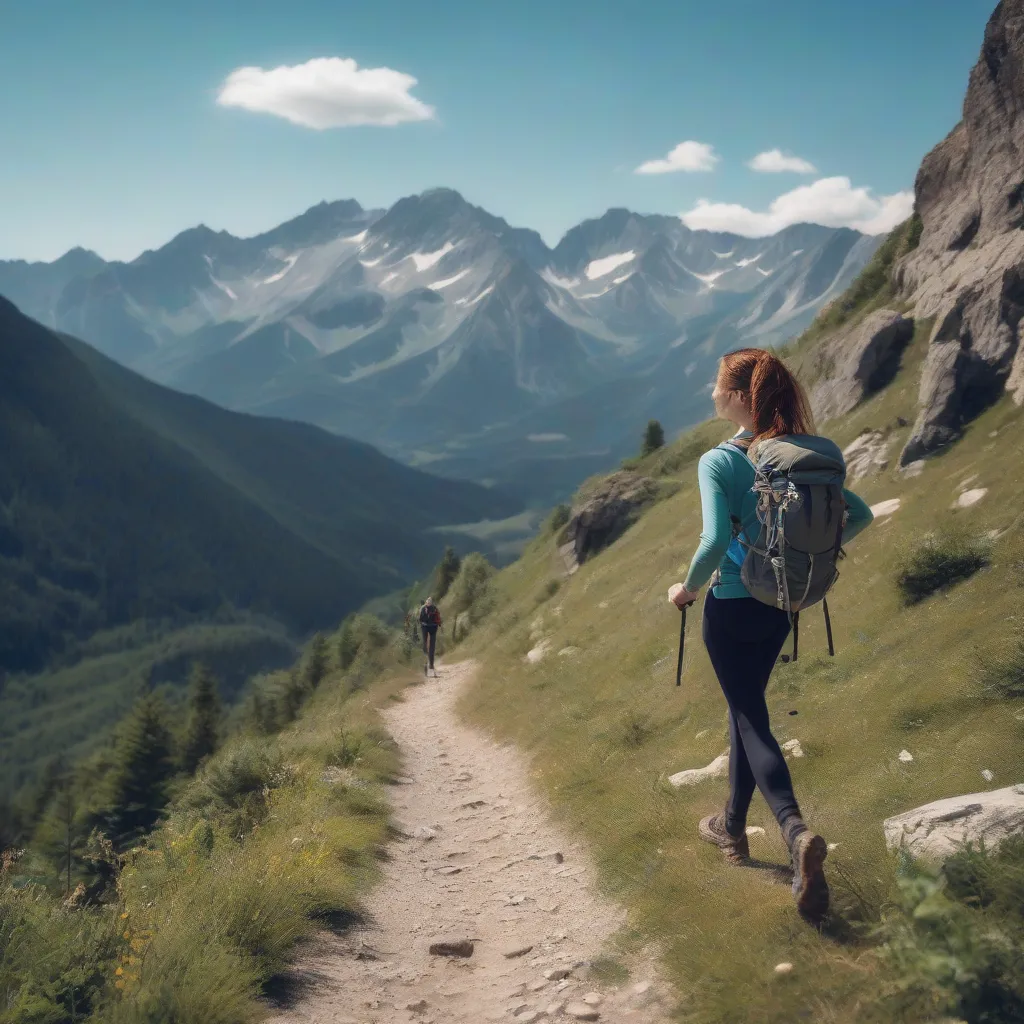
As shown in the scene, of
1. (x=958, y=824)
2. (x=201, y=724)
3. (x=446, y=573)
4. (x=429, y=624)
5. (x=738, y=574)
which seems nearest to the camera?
(x=958, y=824)

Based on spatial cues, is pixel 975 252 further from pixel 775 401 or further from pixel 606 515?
pixel 775 401

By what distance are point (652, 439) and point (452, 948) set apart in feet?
158

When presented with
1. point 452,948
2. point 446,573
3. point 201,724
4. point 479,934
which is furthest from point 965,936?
point 201,724

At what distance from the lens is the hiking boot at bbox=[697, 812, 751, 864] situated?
23.7 feet

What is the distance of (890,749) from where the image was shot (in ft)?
27.6

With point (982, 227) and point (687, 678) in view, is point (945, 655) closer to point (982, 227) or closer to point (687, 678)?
point (687, 678)

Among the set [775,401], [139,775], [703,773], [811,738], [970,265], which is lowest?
[139,775]

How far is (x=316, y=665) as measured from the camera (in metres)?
72.4

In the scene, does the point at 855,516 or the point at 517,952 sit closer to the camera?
the point at 855,516

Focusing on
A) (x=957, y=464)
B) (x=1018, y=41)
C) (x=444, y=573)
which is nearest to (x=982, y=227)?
(x=1018, y=41)

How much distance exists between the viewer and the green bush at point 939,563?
11.7 meters

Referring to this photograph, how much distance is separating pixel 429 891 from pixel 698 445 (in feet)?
120

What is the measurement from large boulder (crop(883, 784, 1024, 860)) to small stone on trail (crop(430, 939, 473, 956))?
11.7ft

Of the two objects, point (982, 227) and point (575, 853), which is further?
point (982, 227)
